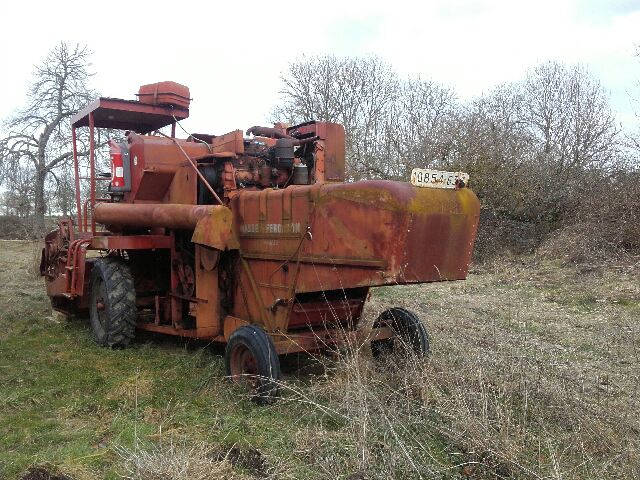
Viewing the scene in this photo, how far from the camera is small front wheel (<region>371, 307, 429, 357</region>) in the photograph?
5491 millimetres

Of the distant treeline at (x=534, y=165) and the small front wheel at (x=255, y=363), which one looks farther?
the distant treeline at (x=534, y=165)

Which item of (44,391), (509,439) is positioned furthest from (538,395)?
(44,391)

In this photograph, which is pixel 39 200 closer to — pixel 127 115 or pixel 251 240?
pixel 127 115

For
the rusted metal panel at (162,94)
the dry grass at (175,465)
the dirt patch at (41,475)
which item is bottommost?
the dirt patch at (41,475)

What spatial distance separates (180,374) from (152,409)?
104 centimetres

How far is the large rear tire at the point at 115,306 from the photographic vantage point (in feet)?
21.8

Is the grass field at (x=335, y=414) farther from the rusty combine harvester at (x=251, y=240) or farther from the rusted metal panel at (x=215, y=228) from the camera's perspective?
the rusted metal panel at (x=215, y=228)

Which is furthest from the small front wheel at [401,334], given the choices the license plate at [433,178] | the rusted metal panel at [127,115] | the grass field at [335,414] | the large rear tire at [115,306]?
the rusted metal panel at [127,115]

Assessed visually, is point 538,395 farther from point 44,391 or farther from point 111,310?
point 111,310

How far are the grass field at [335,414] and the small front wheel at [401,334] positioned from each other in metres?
0.23

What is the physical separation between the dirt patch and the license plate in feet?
9.51

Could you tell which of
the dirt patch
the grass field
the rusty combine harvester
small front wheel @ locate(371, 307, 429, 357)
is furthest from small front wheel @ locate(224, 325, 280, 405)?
the dirt patch

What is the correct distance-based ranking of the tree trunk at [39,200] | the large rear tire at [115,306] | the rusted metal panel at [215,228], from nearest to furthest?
the rusted metal panel at [215,228] < the large rear tire at [115,306] < the tree trunk at [39,200]

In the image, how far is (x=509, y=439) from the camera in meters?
3.43
